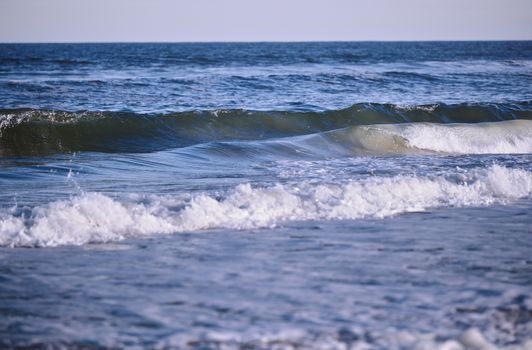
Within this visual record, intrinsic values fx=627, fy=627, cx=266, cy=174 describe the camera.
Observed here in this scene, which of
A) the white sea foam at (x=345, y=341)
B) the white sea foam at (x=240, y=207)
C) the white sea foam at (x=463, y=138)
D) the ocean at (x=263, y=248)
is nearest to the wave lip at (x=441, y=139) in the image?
the white sea foam at (x=463, y=138)

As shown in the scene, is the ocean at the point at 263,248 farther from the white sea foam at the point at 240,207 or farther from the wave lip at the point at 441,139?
the wave lip at the point at 441,139

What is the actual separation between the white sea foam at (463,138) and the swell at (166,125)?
254 centimetres

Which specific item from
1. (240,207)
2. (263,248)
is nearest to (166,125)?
(240,207)

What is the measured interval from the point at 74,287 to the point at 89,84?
20000 millimetres

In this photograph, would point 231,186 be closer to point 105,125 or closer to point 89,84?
point 105,125

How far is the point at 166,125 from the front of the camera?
14.7 metres

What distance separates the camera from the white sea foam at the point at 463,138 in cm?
1333

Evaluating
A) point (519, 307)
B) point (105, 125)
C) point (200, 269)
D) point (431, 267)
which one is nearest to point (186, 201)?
point (200, 269)

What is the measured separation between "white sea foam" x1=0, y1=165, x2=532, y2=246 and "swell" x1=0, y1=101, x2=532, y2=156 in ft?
20.7

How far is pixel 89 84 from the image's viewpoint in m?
23.0

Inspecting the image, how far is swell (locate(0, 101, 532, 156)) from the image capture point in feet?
42.2

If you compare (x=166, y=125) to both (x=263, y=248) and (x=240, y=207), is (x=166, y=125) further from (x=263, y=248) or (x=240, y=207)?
(x=263, y=248)

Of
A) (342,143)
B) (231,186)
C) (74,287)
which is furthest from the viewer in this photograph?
(342,143)

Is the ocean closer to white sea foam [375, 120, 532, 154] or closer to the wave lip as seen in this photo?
the wave lip
